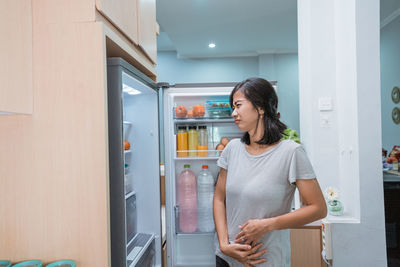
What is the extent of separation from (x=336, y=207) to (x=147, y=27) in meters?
1.83

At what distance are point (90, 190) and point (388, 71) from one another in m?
4.60

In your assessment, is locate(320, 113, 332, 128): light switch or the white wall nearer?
locate(320, 113, 332, 128): light switch

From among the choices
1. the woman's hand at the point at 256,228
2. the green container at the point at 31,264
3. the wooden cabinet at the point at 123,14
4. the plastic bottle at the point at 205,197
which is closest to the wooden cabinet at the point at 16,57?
the wooden cabinet at the point at 123,14

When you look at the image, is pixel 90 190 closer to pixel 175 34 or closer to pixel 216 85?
pixel 216 85

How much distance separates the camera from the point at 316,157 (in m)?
2.18

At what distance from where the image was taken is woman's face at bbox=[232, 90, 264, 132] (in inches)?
48.7

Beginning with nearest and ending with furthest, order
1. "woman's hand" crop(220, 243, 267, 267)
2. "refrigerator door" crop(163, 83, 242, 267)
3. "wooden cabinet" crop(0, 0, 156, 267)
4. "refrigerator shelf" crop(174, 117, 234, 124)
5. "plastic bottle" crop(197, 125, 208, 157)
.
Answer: "wooden cabinet" crop(0, 0, 156, 267) < "woman's hand" crop(220, 243, 267, 267) < "refrigerator door" crop(163, 83, 242, 267) < "refrigerator shelf" crop(174, 117, 234, 124) < "plastic bottle" crop(197, 125, 208, 157)

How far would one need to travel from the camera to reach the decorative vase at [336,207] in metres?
2.06

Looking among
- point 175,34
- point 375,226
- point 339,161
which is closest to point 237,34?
point 175,34

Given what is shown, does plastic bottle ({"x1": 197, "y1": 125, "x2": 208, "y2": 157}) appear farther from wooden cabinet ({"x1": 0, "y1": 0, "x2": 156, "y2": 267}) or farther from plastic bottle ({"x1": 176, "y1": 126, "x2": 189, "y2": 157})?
wooden cabinet ({"x1": 0, "y1": 0, "x2": 156, "y2": 267})

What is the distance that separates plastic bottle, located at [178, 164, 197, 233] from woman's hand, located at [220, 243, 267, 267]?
4.01 ft

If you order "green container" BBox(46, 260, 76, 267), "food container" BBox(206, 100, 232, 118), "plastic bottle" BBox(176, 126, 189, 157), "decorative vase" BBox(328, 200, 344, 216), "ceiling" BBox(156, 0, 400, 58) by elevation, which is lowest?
"decorative vase" BBox(328, 200, 344, 216)

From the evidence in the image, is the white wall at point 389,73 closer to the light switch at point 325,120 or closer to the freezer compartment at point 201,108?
the light switch at point 325,120

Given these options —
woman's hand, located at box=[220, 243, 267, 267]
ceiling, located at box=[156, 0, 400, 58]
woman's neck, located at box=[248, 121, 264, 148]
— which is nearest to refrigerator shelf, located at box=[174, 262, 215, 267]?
woman's hand, located at box=[220, 243, 267, 267]
